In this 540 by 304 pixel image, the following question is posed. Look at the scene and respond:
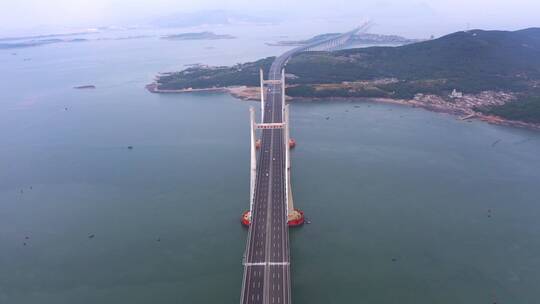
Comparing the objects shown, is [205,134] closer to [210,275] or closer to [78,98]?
[210,275]

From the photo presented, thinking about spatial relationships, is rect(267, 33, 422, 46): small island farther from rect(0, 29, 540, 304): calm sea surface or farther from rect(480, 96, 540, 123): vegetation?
rect(0, 29, 540, 304): calm sea surface

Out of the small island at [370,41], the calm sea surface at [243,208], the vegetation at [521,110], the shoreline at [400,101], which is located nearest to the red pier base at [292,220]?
the calm sea surface at [243,208]

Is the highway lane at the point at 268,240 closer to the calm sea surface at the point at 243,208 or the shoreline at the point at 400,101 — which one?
the calm sea surface at the point at 243,208

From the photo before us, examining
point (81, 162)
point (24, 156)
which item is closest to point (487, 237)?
point (81, 162)

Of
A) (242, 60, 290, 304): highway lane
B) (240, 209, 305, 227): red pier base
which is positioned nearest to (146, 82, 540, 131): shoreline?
(242, 60, 290, 304): highway lane

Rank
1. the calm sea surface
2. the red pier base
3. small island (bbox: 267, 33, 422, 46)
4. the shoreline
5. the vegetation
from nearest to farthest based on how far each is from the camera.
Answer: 1. the calm sea surface
2. the red pier base
3. the vegetation
4. the shoreline
5. small island (bbox: 267, 33, 422, 46)

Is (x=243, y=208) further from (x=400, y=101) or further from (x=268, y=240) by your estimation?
(x=400, y=101)
